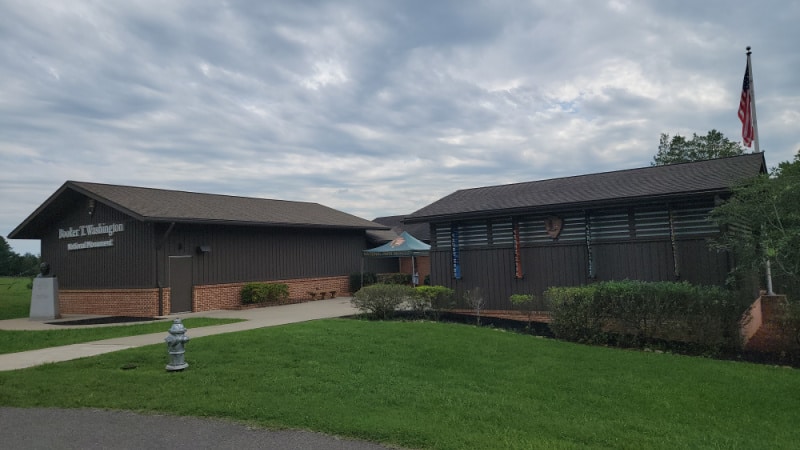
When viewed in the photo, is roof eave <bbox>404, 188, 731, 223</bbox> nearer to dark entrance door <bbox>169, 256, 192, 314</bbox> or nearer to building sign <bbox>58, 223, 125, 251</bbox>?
dark entrance door <bbox>169, 256, 192, 314</bbox>

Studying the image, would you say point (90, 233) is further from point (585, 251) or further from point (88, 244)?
point (585, 251)

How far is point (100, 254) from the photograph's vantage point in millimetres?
19375

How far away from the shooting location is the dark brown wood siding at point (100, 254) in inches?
713

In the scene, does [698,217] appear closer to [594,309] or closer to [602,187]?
[602,187]

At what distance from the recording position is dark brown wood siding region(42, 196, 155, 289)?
1811 cm

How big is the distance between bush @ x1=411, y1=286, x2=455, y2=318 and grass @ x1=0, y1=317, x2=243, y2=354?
16.2ft

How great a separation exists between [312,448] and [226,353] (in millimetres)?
4653

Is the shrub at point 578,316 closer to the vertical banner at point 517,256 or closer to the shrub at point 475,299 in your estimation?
the shrub at point 475,299

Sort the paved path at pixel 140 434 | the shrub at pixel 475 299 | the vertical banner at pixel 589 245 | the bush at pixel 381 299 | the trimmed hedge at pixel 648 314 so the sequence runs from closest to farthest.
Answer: the paved path at pixel 140 434 < the trimmed hedge at pixel 648 314 < the vertical banner at pixel 589 245 < the bush at pixel 381 299 < the shrub at pixel 475 299

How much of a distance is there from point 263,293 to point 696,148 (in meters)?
32.8

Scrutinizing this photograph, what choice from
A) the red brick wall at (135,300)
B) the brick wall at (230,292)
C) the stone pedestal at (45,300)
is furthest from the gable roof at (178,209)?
the stone pedestal at (45,300)

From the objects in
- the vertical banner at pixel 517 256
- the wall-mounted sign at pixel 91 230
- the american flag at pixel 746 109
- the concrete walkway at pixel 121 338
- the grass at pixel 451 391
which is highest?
the american flag at pixel 746 109

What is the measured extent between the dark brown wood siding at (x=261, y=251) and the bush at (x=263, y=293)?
68 centimetres

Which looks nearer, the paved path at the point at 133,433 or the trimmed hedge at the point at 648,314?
the paved path at the point at 133,433
